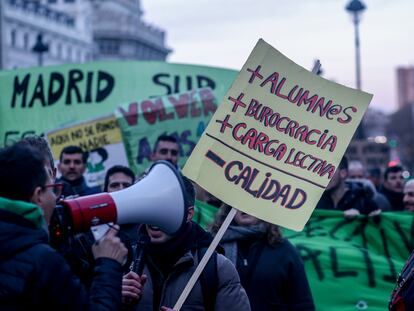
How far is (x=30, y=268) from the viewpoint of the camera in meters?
2.74

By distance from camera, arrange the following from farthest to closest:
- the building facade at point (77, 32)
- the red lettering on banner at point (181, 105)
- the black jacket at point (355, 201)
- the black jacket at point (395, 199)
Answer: the building facade at point (77, 32) < the red lettering on banner at point (181, 105) < the black jacket at point (395, 199) < the black jacket at point (355, 201)

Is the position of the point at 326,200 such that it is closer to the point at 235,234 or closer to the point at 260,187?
Answer: the point at 235,234

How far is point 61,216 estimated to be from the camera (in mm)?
2928

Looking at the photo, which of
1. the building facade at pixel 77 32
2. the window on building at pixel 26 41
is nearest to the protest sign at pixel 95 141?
the building facade at pixel 77 32

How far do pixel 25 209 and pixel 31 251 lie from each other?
0.13 metres

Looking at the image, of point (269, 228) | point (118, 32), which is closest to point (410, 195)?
point (269, 228)

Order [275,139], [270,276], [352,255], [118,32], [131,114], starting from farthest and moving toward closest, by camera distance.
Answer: [118,32], [131,114], [352,255], [270,276], [275,139]

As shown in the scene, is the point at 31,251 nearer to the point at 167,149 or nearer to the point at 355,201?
the point at 355,201

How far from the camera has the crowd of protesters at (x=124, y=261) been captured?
276 centimetres

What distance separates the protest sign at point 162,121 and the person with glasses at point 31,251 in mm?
6439

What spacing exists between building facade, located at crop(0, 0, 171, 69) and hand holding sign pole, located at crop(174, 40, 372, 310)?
167 feet

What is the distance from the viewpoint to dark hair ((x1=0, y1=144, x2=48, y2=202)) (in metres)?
2.84

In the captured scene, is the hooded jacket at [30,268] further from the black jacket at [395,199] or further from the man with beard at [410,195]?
the black jacket at [395,199]

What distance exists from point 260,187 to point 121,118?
19.2 ft
